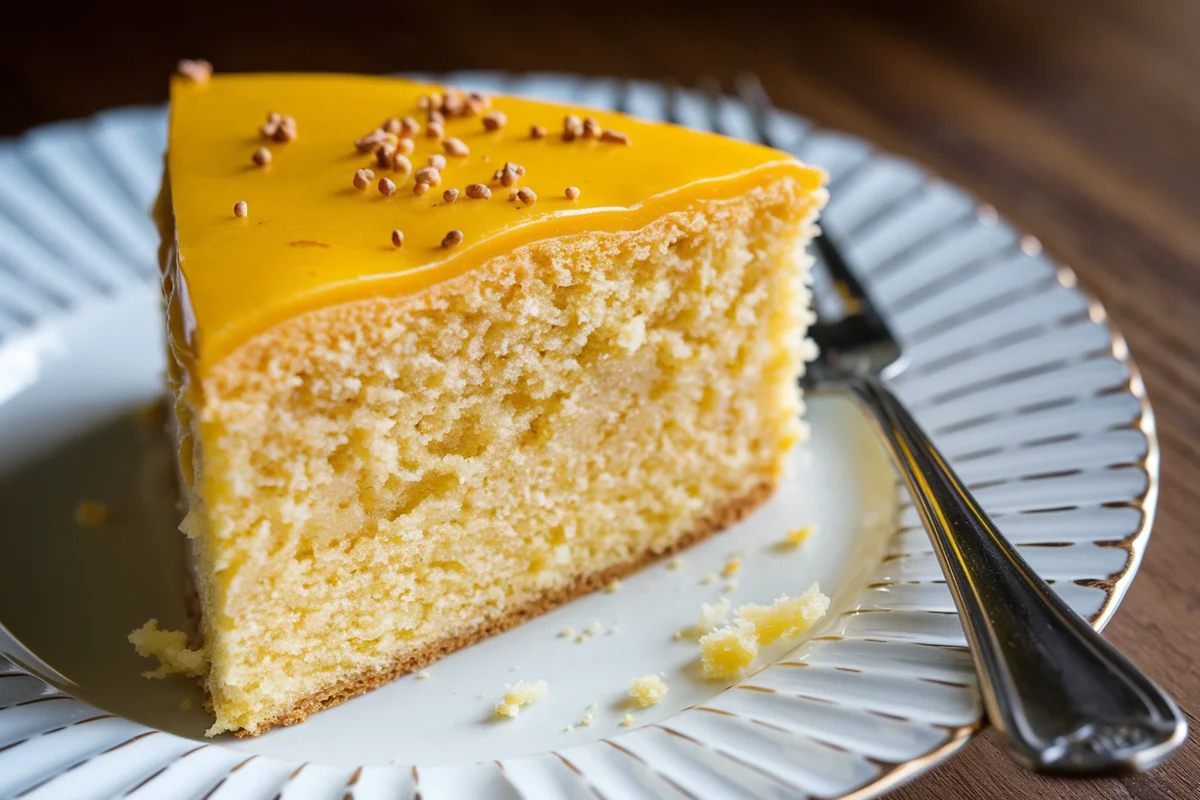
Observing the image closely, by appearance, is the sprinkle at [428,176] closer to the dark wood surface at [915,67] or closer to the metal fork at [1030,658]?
the metal fork at [1030,658]

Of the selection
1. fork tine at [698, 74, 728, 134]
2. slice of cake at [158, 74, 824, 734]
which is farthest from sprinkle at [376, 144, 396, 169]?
fork tine at [698, 74, 728, 134]

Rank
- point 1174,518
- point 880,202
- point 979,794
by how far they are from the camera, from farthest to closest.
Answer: point 880,202 → point 1174,518 → point 979,794

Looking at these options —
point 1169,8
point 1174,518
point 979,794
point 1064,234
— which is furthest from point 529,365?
point 1169,8

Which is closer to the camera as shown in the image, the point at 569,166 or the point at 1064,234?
the point at 569,166

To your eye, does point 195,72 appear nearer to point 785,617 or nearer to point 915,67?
point 785,617

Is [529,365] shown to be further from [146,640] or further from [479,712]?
[146,640]

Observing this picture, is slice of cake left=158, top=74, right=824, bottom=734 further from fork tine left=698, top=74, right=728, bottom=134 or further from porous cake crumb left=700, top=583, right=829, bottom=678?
fork tine left=698, top=74, right=728, bottom=134

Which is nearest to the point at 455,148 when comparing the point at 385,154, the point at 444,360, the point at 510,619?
the point at 385,154
